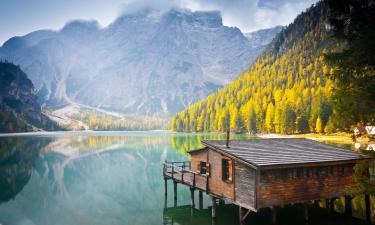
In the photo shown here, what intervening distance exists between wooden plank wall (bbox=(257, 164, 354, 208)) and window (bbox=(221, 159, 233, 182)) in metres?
3.13

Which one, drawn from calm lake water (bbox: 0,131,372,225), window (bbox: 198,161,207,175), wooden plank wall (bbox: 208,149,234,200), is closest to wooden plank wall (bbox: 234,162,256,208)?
wooden plank wall (bbox: 208,149,234,200)

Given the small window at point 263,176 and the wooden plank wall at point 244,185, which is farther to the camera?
the wooden plank wall at point 244,185

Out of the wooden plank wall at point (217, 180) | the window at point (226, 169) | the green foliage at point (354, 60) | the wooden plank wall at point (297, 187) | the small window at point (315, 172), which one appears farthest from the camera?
the wooden plank wall at point (217, 180)

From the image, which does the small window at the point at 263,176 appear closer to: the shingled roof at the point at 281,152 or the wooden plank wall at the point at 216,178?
the shingled roof at the point at 281,152

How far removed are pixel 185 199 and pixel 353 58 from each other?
85.1 ft

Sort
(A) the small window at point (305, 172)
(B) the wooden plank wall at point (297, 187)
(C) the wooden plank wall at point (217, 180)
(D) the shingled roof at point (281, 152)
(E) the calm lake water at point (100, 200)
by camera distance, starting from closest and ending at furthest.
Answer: (B) the wooden plank wall at point (297, 187) < (D) the shingled roof at point (281, 152) < (A) the small window at point (305, 172) < (C) the wooden plank wall at point (217, 180) < (E) the calm lake water at point (100, 200)

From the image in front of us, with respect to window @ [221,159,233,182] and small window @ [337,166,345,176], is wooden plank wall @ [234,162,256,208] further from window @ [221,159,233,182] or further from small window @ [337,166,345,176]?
small window @ [337,166,345,176]

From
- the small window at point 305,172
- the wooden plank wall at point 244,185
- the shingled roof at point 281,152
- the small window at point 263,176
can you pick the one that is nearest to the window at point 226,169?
the wooden plank wall at point 244,185

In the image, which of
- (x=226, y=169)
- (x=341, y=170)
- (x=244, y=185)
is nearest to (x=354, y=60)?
(x=244, y=185)

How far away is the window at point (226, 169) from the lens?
1048 inches

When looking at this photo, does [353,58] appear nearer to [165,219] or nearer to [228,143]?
[228,143]

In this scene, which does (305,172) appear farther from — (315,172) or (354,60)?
(354,60)

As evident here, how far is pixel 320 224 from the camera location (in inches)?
1062

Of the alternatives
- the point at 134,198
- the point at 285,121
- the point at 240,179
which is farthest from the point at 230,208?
the point at 285,121
